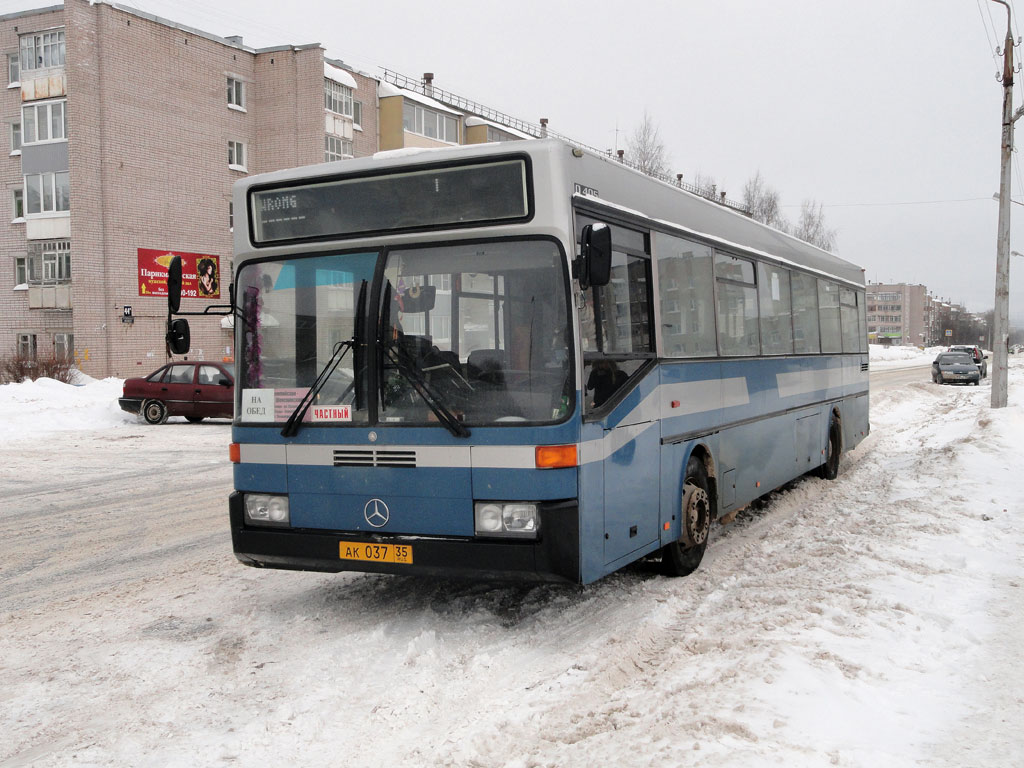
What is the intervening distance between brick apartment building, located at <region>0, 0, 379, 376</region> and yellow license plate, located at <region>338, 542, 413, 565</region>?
33416 mm

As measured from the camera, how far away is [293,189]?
623 cm

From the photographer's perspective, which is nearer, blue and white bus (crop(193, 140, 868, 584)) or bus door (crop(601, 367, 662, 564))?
blue and white bus (crop(193, 140, 868, 584))

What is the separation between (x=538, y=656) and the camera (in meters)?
5.38

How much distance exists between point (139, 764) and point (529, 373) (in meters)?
2.80

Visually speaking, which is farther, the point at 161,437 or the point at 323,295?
the point at 161,437

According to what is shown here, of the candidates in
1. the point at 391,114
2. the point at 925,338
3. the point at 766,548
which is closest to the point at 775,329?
the point at 766,548

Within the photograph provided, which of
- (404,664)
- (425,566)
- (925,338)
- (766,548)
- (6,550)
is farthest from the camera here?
(925,338)

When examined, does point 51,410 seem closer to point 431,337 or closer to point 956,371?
point 431,337

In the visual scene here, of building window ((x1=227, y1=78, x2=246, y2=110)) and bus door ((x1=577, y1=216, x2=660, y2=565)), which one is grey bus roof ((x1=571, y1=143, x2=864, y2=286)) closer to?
bus door ((x1=577, y1=216, x2=660, y2=565))

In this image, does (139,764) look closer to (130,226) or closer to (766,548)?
(766,548)

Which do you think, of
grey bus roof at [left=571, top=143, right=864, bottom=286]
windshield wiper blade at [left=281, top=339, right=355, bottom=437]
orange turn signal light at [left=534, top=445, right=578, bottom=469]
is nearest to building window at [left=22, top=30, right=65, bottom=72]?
grey bus roof at [left=571, top=143, right=864, bottom=286]

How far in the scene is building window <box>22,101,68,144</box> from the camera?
4008 cm

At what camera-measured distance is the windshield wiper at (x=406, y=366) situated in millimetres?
5586

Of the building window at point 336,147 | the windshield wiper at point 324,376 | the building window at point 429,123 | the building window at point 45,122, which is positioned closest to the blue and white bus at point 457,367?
the windshield wiper at point 324,376
